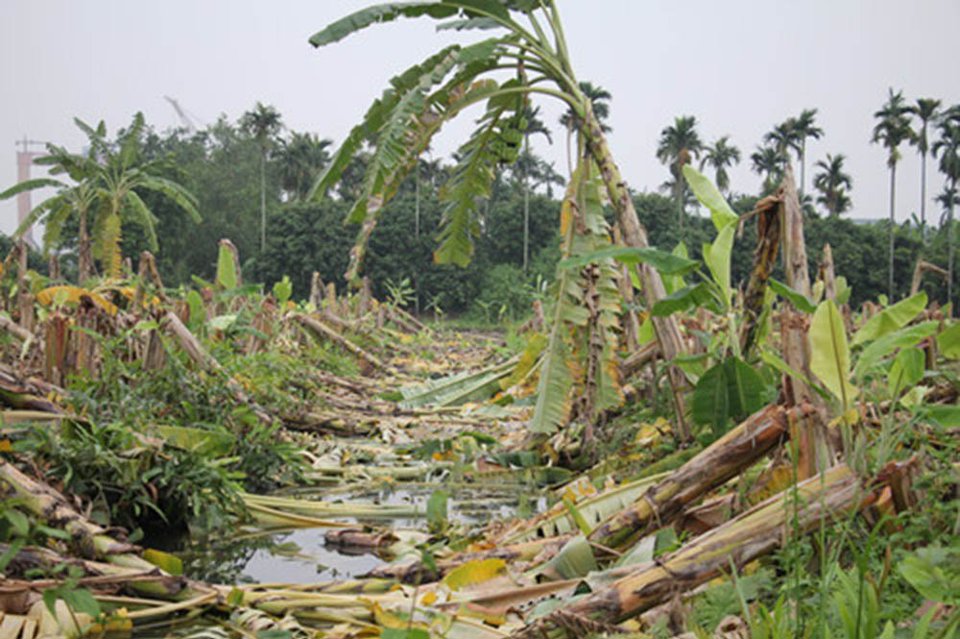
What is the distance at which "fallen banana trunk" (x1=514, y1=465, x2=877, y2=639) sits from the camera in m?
2.05

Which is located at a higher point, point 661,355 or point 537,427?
point 661,355

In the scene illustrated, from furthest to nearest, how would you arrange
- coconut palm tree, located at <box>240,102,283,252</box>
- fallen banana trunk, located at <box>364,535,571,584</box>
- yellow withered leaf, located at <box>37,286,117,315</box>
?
coconut palm tree, located at <box>240,102,283,252</box>
yellow withered leaf, located at <box>37,286,117,315</box>
fallen banana trunk, located at <box>364,535,571,584</box>

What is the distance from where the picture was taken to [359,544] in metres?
3.53

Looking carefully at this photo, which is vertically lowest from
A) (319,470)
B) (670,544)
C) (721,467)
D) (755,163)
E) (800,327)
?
(319,470)

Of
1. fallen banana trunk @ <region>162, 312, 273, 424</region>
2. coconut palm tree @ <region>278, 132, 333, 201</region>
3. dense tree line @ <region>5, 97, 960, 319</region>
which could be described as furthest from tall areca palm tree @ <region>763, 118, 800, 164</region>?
fallen banana trunk @ <region>162, 312, 273, 424</region>

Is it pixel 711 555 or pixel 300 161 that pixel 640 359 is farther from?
pixel 300 161

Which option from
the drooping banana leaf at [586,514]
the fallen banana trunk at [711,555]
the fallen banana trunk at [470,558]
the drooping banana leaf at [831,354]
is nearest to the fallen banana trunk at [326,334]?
the drooping banana leaf at [586,514]

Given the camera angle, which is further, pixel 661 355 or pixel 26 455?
pixel 661 355

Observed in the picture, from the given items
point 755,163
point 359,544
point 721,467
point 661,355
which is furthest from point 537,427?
point 755,163

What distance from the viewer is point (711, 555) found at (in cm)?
215

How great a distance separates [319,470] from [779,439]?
319cm

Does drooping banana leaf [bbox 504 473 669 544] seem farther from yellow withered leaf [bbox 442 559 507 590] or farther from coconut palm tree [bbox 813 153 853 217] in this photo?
coconut palm tree [bbox 813 153 853 217]

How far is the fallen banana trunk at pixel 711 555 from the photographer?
2.05 m

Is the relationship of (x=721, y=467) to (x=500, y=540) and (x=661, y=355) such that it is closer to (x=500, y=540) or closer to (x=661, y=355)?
(x=500, y=540)
